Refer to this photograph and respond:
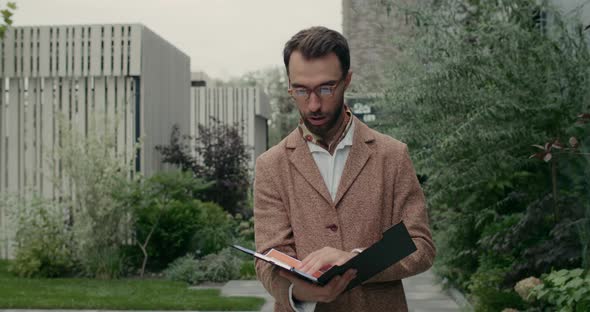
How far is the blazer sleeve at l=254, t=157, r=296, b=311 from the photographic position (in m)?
2.24

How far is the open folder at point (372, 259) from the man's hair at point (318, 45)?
535 mm

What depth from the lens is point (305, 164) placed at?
2381 mm

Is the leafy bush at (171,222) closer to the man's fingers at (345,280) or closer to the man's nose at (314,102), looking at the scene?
the man's nose at (314,102)

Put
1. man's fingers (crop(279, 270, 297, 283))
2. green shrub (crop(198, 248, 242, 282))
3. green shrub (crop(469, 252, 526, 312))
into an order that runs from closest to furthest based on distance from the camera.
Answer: man's fingers (crop(279, 270, 297, 283))
green shrub (crop(469, 252, 526, 312))
green shrub (crop(198, 248, 242, 282))

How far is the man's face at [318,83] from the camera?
2281 mm

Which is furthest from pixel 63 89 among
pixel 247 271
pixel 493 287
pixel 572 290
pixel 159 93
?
pixel 572 290

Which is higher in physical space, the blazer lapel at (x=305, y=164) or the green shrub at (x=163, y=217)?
the blazer lapel at (x=305, y=164)

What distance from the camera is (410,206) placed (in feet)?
7.55

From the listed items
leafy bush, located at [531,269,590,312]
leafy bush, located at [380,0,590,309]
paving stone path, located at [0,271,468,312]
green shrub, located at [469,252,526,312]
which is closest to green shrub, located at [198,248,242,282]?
paving stone path, located at [0,271,468,312]

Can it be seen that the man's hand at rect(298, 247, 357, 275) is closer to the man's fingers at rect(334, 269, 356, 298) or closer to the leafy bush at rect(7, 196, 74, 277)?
the man's fingers at rect(334, 269, 356, 298)

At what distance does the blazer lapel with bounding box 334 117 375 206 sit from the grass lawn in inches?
250

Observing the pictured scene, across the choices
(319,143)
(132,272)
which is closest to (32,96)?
(132,272)

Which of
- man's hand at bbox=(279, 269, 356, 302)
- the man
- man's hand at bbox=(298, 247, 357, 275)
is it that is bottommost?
man's hand at bbox=(279, 269, 356, 302)

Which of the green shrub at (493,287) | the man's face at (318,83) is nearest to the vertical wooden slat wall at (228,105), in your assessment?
the green shrub at (493,287)
